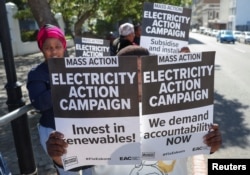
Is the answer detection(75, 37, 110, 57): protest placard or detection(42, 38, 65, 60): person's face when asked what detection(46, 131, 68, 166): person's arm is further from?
detection(75, 37, 110, 57): protest placard

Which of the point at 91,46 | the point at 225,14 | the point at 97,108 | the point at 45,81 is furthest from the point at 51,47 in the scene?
the point at 225,14

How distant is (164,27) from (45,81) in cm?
293

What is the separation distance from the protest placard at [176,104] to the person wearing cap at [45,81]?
75 centimetres

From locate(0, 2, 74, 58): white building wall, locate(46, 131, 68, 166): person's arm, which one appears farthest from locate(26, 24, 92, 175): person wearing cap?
locate(0, 2, 74, 58): white building wall

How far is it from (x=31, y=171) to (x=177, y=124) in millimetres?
2087

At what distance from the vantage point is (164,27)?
4.93 metres

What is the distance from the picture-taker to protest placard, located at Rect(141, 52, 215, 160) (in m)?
1.87

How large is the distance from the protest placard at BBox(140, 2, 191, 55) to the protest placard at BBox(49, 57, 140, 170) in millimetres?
3156

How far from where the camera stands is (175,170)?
82.3 inches

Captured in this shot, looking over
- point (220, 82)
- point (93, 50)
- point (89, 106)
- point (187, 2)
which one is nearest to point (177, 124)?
point (89, 106)

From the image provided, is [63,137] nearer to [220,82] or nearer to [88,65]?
[88,65]

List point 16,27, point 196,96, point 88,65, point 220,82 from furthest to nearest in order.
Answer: point 16,27, point 220,82, point 196,96, point 88,65

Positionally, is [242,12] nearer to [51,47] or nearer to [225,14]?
[225,14]

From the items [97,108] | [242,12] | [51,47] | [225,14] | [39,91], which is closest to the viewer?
[97,108]
